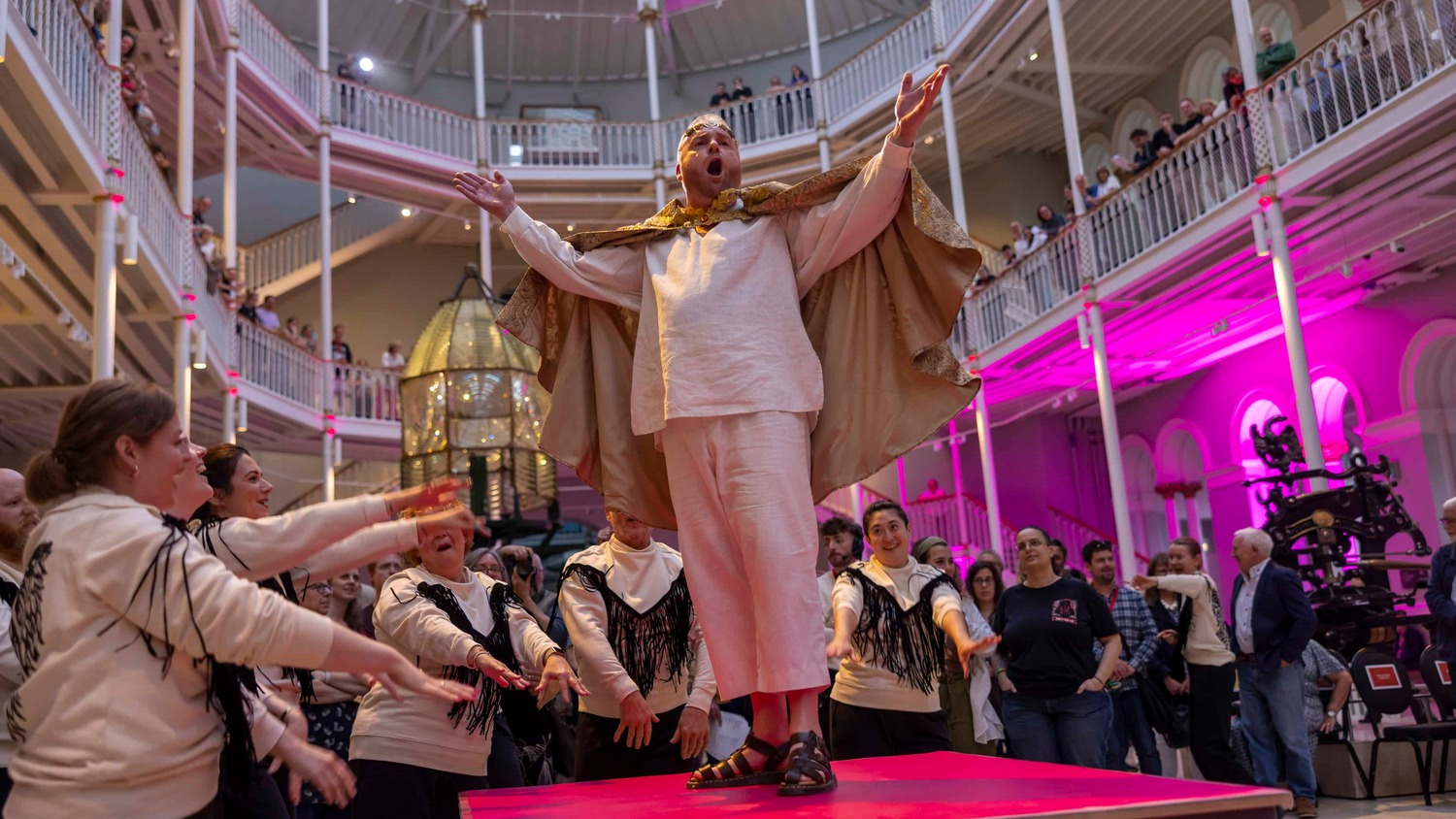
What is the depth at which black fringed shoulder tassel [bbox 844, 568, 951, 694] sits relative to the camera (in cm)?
424

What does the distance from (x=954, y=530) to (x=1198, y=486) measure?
297 centimetres

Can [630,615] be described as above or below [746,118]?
below

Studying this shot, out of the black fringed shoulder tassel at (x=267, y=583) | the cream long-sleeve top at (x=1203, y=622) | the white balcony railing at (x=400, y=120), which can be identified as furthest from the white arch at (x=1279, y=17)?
the black fringed shoulder tassel at (x=267, y=583)

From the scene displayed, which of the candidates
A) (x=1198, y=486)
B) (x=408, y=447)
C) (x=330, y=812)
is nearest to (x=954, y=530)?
(x=1198, y=486)

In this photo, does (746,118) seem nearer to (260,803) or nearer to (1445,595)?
(1445,595)

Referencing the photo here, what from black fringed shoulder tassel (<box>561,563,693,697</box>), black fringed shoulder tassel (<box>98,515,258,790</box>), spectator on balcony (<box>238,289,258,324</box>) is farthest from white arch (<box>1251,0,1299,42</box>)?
black fringed shoulder tassel (<box>98,515,258,790</box>)

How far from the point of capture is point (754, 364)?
2.70 meters

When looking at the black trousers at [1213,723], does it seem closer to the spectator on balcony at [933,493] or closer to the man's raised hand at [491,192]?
the man's raised hand at [491,192]

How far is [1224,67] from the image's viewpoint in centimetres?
1433

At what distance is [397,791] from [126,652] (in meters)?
1.47

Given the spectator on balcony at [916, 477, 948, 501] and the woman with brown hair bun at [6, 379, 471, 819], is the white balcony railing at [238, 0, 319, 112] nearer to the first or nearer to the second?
the spectator on balcony at [916, 477, 948, 501]

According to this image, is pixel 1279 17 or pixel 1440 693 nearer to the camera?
pixel 1440 693

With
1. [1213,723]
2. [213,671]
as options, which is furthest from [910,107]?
[1213,723]

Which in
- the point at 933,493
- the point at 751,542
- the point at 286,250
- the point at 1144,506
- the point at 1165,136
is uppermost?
the point at 286,250
